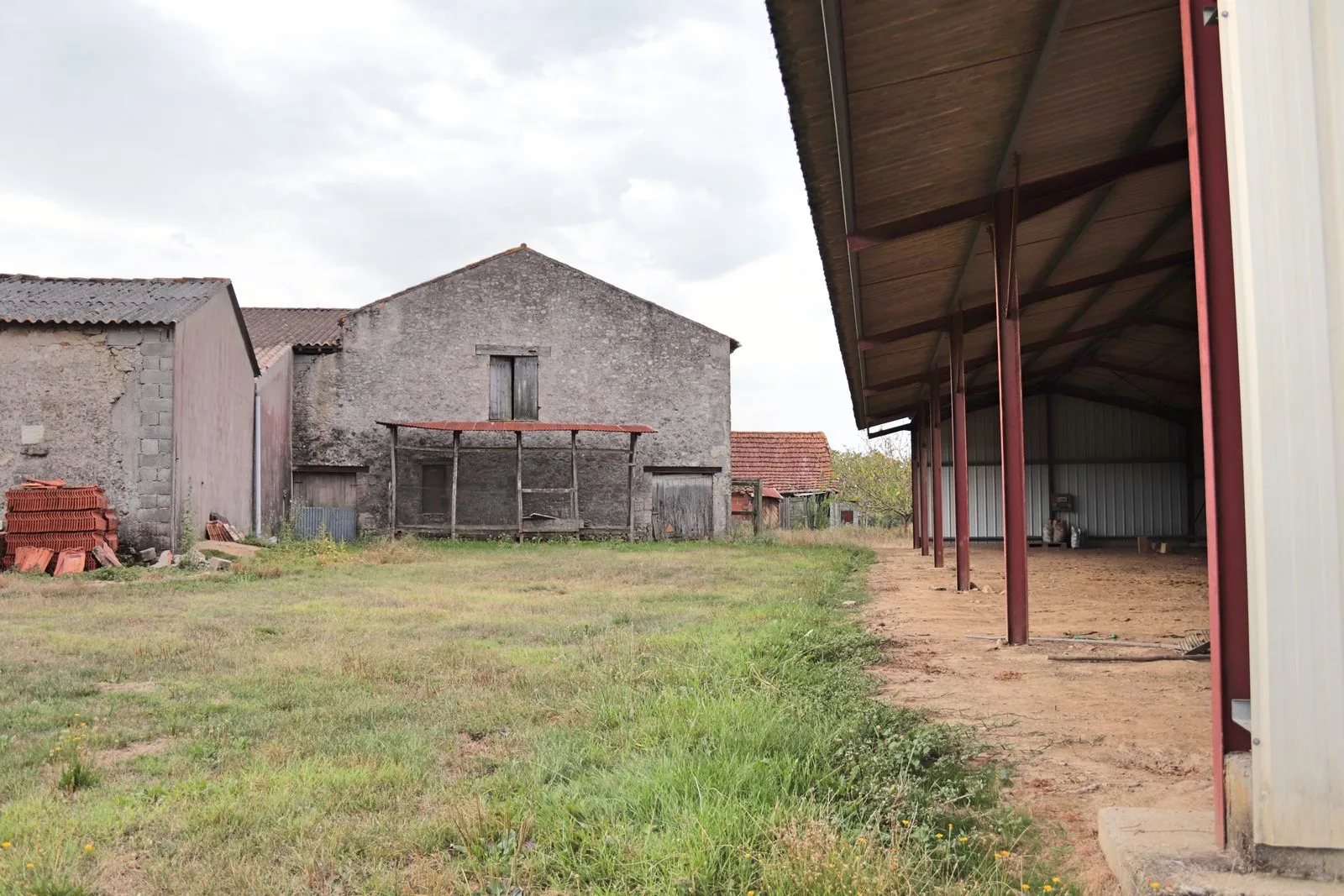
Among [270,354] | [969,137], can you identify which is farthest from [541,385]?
[969,137]

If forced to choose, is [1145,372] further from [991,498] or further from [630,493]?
[630,493]

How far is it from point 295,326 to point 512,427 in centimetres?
694

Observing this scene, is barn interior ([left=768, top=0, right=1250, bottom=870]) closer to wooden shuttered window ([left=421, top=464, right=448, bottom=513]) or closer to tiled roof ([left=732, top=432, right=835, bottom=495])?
wooden shuttered window ([left=421, top=464, right=448, bottom=513])

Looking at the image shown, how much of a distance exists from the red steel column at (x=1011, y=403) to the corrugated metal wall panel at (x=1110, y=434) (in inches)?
670

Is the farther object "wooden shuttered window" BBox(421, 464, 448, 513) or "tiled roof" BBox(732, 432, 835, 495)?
"tiled roof" BBox(732, 432, 835, 495)

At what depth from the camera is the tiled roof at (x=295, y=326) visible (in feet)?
74.7

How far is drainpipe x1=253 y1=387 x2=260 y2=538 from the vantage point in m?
19.0

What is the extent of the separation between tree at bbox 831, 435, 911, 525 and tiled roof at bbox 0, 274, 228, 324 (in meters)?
22.3

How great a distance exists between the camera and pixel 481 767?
3670 mm

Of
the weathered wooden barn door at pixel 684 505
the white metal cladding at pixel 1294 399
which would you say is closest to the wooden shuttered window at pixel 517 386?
the weathered wooden barn door at pixel 684 505

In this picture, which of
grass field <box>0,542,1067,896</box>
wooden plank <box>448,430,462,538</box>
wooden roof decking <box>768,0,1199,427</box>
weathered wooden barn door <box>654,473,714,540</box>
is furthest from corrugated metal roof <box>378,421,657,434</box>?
grass field <box>0,542,1067,896</box>

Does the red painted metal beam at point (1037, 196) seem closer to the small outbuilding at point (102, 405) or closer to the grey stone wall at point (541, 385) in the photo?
the small outbuilding at point (102, 405)

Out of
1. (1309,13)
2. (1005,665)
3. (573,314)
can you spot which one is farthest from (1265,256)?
(573,314)

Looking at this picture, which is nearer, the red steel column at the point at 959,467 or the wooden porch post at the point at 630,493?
the red steel column at the point at 959,467
